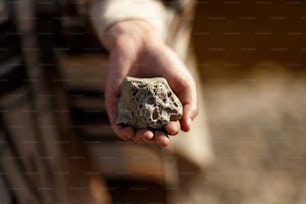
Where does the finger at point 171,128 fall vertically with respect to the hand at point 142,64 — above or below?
below

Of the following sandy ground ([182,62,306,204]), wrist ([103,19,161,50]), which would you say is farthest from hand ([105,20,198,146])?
sandy ground ([182,62,306,204])

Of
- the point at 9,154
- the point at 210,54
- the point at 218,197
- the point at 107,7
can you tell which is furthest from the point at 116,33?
the point at 210,54

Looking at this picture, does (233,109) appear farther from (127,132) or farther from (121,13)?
(127,132)

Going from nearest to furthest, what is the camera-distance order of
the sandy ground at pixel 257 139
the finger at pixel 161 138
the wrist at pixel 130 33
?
the finger at pixel 161 138
the wrist at pixel 130 33
the sandy ground at pixel 257 139

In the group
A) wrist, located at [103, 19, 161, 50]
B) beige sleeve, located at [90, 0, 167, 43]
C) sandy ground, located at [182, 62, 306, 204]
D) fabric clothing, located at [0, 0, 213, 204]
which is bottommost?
sandy ground, located at [182, 62, 306, 204]

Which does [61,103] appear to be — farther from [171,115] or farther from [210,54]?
[210,54]

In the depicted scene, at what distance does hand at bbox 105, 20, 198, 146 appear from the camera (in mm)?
731

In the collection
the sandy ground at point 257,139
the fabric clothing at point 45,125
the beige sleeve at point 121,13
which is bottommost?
the sandy ground at point 257,139

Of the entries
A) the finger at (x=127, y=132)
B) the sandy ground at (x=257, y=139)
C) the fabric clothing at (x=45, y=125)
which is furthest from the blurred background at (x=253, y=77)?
the finger at (x=127, y=132)

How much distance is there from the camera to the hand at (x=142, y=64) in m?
0.73

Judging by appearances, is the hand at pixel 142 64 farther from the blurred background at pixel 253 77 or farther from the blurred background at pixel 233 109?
the blurred background at pixel 253 77

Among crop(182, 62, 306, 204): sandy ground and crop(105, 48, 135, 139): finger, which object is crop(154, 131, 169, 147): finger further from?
crop(182, 62, 306, 204): sandy ground

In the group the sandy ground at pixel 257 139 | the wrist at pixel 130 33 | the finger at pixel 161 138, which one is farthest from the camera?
the sandy ground at pixel 257 139

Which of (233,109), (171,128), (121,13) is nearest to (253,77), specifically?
(233,109)
